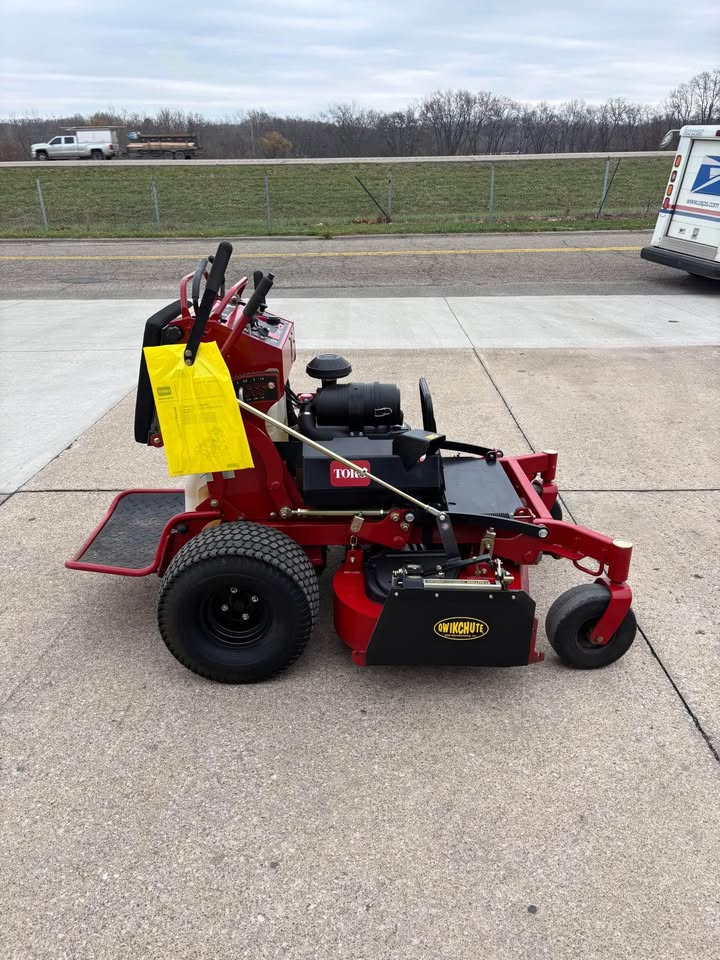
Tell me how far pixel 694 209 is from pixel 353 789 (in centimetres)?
997

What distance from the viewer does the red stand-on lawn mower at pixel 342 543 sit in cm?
279

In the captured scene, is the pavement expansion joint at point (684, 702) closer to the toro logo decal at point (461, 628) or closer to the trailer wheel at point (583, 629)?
the trailer wheel at point (583, 629)

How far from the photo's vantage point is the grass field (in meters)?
16.8

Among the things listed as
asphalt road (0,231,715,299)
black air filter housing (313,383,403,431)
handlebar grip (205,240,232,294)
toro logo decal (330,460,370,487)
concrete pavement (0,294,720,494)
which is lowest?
asphalt road (0,231,715,299)

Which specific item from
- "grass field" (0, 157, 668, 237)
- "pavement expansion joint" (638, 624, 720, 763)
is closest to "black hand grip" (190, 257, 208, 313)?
"pavement expansion joint" (638, 624, 720, 763)

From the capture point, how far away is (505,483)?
11.3 ft

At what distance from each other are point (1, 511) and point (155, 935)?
3.05m

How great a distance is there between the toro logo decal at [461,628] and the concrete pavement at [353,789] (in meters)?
0.28

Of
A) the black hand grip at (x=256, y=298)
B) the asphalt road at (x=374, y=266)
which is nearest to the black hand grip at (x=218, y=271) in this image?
the black hand grip at (x=256, y=298)

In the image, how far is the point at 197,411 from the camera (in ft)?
8.85

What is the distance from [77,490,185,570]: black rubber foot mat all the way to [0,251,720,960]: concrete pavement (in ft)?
0.85

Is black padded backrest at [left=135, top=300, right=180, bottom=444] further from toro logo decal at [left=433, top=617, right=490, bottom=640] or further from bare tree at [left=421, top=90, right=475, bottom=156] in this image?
bare tree at [left=421, top=90, right=475, bottom=156]

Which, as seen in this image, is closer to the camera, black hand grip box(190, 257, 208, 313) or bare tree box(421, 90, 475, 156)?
black hand grip box(190, 257, 208, 313)

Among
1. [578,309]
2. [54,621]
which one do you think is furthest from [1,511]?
[578,309]
